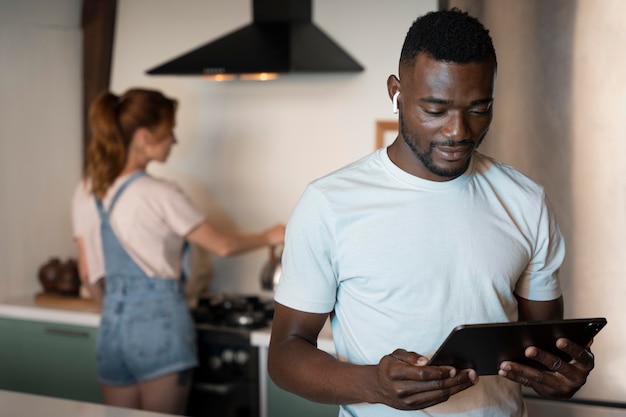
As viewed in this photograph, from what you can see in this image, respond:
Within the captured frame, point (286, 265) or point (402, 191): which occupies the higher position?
point (402, 191)

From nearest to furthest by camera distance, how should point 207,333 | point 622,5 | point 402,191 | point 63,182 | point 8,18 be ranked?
1. point 402,191
2. point 622,5
3. point 207,333
4. point 8,18
5. point 63,182

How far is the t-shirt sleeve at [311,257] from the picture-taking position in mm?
1421

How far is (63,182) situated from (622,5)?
7.63 feet

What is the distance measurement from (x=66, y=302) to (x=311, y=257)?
6.64 ft

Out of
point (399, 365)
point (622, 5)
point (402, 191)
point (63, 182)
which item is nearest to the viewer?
point (399, 365)

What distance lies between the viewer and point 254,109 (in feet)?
11.0

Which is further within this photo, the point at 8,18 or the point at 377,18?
the point at 8,18

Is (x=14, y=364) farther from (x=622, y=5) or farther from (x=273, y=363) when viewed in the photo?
(x=622, y=5)

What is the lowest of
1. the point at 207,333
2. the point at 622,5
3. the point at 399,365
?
the point at 207,333

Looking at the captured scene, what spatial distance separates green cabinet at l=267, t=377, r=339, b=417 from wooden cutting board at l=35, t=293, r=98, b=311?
0.76m

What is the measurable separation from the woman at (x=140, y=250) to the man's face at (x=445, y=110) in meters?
1.47

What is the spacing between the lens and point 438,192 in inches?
55.9

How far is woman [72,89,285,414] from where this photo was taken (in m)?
2.71

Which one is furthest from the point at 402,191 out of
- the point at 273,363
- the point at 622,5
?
the point at 622,5
